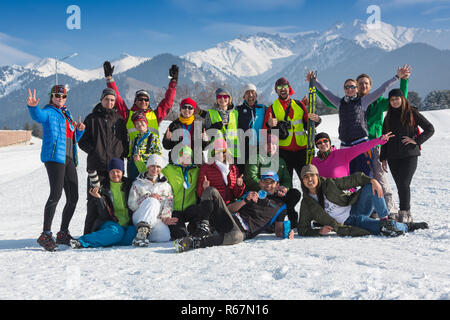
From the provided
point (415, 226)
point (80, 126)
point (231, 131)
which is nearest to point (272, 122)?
point (231, 131)

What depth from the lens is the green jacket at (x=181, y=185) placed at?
498cm

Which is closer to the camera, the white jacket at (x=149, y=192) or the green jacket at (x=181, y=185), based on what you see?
the white jacket at (x=149, y=192)

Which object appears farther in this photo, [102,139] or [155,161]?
[102,139]

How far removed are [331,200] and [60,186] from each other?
3534mm

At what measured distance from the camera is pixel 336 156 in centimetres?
501

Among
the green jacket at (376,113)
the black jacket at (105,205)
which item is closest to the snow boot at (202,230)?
the black jacket at (105,205)

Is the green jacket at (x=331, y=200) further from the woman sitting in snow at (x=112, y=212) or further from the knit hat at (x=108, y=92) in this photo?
the knit hat at (x=108, y=92)

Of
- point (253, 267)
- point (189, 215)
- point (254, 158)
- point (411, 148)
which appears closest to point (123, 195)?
point (189, 215)

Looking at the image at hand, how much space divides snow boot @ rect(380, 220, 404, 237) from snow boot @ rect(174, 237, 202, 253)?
2284mm

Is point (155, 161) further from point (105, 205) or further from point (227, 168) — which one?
point (227, 168)

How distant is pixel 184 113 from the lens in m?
5.25

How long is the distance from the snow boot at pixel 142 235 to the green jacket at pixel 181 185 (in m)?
0.54

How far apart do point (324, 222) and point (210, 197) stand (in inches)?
61.1
